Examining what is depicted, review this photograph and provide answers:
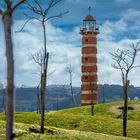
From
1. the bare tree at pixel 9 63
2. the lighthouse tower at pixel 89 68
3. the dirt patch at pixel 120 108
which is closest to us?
the bare tree at pixel 9 63

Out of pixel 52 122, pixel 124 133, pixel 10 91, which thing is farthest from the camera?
pixel 52 122

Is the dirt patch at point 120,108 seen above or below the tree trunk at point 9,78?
below

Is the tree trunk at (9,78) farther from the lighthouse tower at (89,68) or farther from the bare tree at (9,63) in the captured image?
the lighthouse tower at (89,68)

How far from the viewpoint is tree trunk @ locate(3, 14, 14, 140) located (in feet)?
63.9

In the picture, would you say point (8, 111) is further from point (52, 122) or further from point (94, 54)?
point (94, 54)

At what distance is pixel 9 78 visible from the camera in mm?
19688

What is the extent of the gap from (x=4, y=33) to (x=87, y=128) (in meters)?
52.3

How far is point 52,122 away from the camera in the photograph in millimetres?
75875

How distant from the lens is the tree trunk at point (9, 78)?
19.5m

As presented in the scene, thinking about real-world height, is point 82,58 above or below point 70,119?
above

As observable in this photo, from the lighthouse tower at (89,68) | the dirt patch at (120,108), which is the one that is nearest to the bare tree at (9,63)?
the dirt patch at (120,108)

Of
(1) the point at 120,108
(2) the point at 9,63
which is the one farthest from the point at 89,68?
(2) the point at 9,63

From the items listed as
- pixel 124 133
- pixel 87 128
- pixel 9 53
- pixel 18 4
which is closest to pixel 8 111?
pixel 9 53

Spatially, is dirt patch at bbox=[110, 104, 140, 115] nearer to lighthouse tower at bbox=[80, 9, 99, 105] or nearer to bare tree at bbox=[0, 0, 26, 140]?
lighthouse tower at bbox=[80, 9, 99, 105]
